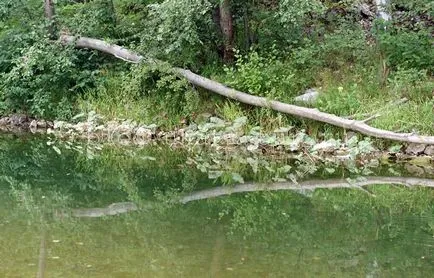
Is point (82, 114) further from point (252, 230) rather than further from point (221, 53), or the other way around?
point (252, 230)

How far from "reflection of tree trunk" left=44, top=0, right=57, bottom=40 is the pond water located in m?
7.18

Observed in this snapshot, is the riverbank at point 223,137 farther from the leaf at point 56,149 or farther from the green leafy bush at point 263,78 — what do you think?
the leaf at point 56,149

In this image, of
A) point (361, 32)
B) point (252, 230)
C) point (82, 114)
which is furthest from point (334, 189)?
point (82, 114)

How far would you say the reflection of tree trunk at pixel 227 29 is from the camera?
16003 millimetres

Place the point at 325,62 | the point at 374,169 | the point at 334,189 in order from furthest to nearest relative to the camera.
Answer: the point at 325,62 → the point at 374,169 → the point at 334,189

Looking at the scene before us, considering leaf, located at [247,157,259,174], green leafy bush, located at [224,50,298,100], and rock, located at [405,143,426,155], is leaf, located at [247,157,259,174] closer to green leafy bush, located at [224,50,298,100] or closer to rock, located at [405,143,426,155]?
green leafy bush, located at [224,50,298,100]

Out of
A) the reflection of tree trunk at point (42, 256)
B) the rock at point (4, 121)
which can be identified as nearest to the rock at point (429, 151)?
the reflection of tree trunk at point (42, 256)

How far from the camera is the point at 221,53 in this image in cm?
1675

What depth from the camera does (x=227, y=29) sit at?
1616 centimetres

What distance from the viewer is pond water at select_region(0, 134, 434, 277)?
6.34m

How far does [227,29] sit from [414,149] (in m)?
5.85

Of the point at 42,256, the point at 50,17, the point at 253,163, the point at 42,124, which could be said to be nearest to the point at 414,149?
the point at 253,163

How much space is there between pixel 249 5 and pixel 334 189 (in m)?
7.48

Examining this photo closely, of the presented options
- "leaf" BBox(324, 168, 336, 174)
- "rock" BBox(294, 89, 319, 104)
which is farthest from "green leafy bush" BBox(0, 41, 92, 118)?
"leaf" BBox(324, 168, 336, 174)
